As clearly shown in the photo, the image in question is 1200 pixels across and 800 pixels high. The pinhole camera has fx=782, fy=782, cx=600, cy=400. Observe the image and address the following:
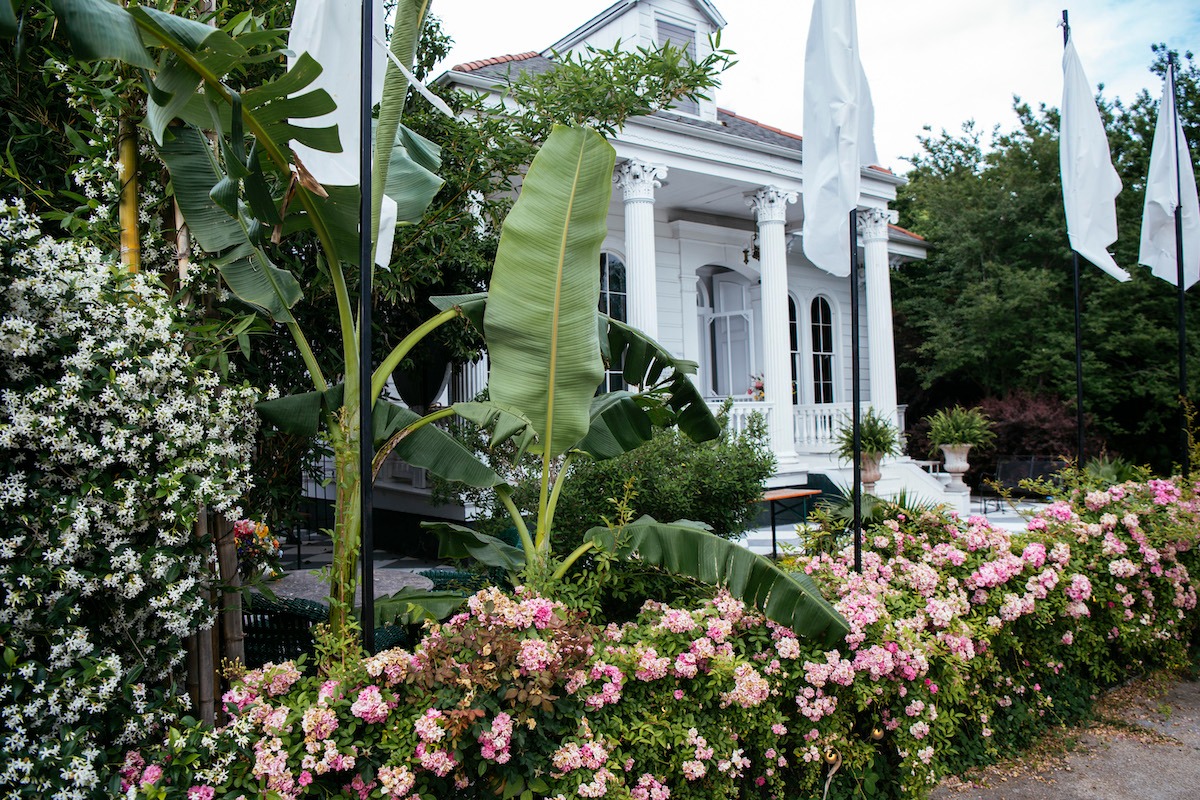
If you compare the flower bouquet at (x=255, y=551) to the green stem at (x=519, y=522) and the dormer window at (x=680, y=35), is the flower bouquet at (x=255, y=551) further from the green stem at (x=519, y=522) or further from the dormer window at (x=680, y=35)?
the dormer window at (x=680, y=35)

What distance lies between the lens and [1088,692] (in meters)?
4.84

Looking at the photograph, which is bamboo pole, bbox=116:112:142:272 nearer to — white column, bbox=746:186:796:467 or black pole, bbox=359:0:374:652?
black pole, bbox=359:0:374:652

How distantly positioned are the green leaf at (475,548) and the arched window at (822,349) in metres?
14.0

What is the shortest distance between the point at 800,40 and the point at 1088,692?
4.34 meters

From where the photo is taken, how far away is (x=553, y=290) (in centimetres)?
341

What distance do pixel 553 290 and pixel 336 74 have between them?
121 cm

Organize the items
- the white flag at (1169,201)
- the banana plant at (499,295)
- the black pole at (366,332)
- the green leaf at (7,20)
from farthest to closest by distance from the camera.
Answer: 1. the white flag at (1169,201)
2. the banana plant at (499,295)
3. the black pole at (366,332)
4. the green leaf at (7,20)

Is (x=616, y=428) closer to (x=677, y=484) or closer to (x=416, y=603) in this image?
(x=416, y=603)

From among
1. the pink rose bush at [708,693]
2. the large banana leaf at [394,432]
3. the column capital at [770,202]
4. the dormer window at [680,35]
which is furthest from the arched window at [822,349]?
the large banana leaf at [394,432]

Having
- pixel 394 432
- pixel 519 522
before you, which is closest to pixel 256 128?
pixel 394 432

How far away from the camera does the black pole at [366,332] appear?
9.45 feet

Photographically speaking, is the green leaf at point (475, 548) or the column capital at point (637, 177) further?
the column capital at point (637, 177)

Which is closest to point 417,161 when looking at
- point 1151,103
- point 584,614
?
point 584,614

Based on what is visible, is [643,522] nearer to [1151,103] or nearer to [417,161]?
[417,161]
